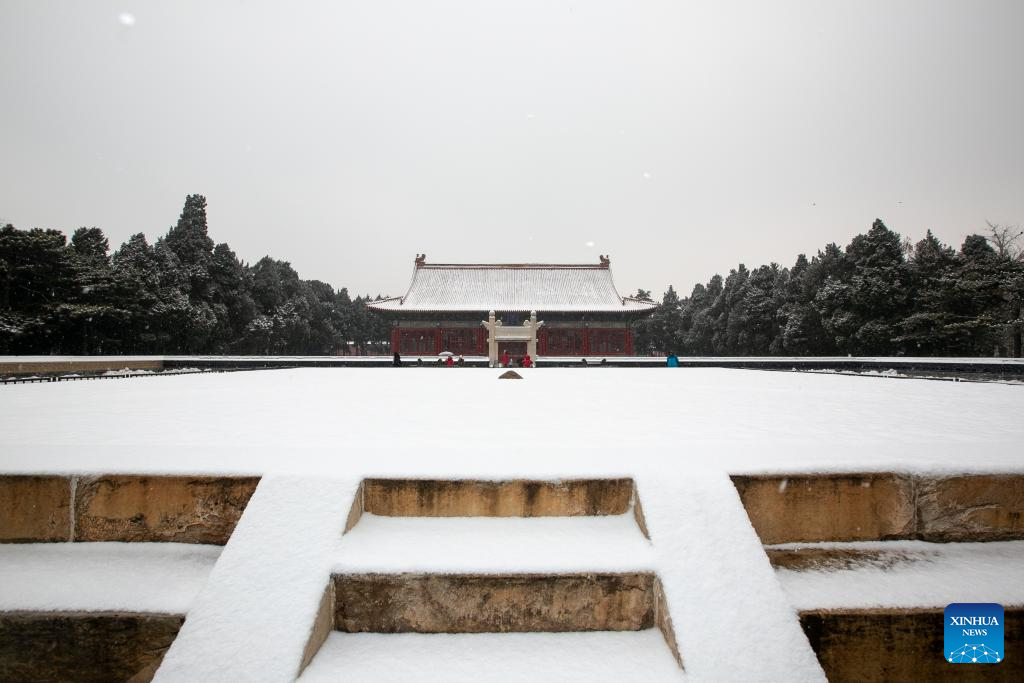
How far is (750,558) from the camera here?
1.94 meters

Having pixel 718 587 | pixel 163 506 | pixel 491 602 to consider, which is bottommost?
pixel 491 602

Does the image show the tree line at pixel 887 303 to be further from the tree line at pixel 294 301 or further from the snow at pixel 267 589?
the snow at pixel 267 589

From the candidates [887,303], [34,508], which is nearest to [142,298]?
[34,508]

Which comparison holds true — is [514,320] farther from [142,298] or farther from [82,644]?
[82,644]

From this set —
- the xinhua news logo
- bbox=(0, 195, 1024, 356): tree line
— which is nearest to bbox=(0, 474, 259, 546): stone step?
the xinhua news logo

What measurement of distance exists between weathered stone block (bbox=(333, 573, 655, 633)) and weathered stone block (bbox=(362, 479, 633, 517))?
1.34ft

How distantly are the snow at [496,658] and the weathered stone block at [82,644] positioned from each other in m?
0.67

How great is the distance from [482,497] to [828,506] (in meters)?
1.62

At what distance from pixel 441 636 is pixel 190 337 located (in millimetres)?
27921

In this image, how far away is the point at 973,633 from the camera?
1.97 meters

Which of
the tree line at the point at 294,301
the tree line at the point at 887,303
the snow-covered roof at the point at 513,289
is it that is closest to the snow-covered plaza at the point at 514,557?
the tree line at the point at 294,301

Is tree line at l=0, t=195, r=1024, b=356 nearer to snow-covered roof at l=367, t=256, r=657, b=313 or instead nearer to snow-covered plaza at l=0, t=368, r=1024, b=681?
snow-covered roof at l=367, t=256, r=657, b=313

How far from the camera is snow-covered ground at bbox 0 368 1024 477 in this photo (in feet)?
7.86

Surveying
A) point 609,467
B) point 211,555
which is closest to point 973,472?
point 609,467
